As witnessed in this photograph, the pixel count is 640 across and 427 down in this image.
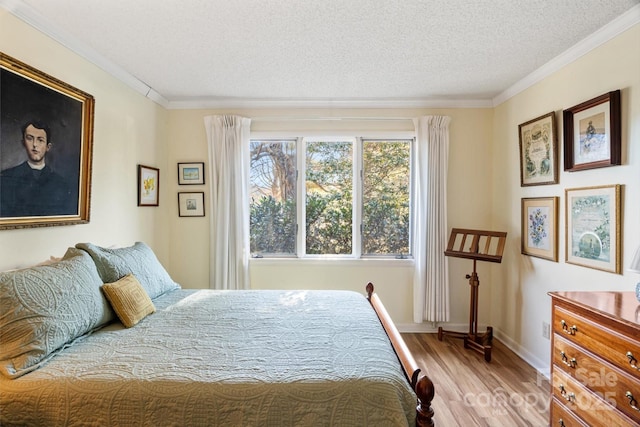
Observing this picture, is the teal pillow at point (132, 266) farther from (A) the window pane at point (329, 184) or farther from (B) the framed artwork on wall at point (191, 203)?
(A) the window pane at point (329, 184)

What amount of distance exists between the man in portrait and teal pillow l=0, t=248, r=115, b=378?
1.55 feet

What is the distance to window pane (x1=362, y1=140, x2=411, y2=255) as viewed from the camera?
3.67 meters

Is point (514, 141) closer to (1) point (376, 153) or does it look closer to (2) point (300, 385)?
(1) point (376, 153)

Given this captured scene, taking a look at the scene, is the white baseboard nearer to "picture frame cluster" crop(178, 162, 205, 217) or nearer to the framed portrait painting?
"picture frame cluster" crop(178, 162, 205, 217)

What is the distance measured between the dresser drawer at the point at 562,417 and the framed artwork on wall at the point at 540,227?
3.96ft

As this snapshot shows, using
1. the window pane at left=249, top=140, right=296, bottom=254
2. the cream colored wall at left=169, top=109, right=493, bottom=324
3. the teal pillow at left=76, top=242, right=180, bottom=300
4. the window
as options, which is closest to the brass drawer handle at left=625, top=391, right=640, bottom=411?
the cream colored wall at left=169, top=109, right=493, bottom=324

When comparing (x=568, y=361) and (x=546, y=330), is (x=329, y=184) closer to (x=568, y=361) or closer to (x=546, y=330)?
(x=546, y=330)

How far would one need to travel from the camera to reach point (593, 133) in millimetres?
2264

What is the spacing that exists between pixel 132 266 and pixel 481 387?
2714mm

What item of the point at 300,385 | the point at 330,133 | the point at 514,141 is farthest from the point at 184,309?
the point at 514,141

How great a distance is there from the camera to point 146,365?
1.39 metres

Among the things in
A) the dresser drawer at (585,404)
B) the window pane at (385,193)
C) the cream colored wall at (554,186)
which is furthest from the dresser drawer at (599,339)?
the window pane at (385,193)

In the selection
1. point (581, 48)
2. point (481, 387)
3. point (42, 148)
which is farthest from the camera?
point (481, 387)

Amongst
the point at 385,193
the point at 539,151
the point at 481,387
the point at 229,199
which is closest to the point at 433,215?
the point at 385,193
